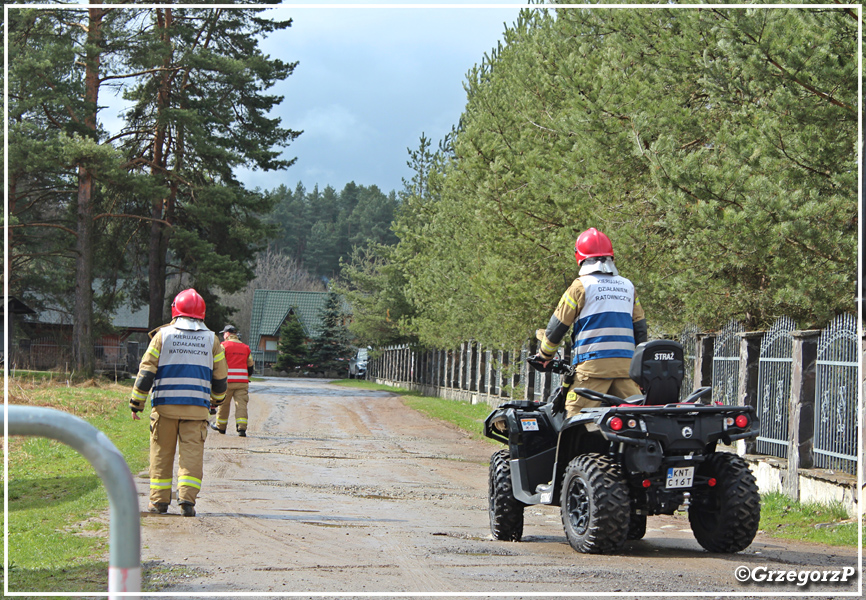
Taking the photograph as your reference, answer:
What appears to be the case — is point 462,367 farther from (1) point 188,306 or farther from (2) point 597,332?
(2) point 597,332

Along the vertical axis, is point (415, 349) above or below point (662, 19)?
below

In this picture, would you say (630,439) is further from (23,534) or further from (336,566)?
(23,534)

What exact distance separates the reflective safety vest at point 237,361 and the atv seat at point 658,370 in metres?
11.9

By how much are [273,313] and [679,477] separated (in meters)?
89.4

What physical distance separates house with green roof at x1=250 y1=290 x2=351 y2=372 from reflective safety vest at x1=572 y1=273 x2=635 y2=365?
84372mm

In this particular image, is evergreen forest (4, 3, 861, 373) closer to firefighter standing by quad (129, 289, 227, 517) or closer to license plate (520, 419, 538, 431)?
license plate (520, 419, 538, 431)

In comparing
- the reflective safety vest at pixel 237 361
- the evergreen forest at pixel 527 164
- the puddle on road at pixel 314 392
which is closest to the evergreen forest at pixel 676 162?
the evergreen forest at pixel 527 164

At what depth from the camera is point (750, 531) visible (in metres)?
6.21

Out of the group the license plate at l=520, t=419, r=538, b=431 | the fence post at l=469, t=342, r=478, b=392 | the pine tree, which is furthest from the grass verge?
the pine tree

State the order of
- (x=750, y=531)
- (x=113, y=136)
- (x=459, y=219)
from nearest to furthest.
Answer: (x=750, y=531)
(x=459, y=219)
(x=113, y=136)

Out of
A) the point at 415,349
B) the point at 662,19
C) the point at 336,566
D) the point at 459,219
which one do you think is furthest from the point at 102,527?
the point at 415,349

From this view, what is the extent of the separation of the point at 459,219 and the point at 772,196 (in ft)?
55.4

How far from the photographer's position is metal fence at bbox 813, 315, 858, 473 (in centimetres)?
895

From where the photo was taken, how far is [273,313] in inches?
3681
